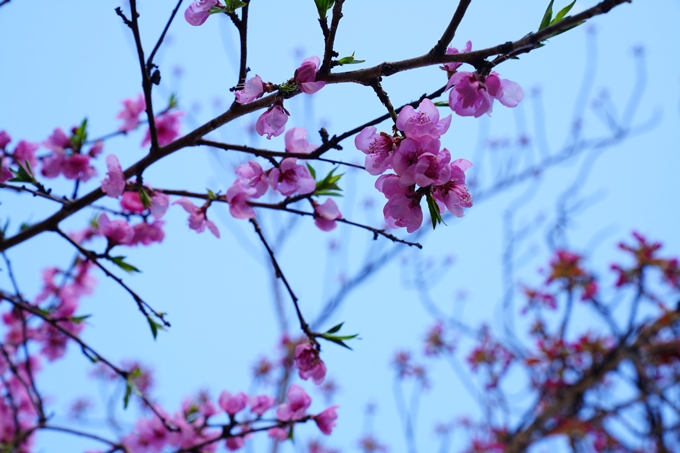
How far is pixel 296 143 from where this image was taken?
1560mm

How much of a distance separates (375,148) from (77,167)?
163 cm

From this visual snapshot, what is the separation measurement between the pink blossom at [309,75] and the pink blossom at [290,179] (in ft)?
1.24

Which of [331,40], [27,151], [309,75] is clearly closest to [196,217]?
[309,75]

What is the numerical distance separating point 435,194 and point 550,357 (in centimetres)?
490

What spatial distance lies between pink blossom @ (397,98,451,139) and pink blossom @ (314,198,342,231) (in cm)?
61

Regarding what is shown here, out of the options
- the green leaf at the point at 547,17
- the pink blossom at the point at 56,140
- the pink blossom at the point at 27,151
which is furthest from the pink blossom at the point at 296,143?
the pink blossom at the point at 27,151

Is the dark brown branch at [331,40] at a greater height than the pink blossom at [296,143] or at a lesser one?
lesser

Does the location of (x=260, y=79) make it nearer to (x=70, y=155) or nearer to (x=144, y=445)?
(x=70, y=155)

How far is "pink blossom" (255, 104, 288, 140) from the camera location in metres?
1.24

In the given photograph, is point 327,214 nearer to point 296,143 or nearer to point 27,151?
point 296,143

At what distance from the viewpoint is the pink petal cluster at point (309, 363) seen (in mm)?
1616

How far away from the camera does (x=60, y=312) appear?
304 centimetres

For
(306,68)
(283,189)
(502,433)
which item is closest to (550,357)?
(502,433)

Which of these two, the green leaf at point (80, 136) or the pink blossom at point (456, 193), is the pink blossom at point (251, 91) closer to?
the pink blossom at point (456, 193)
